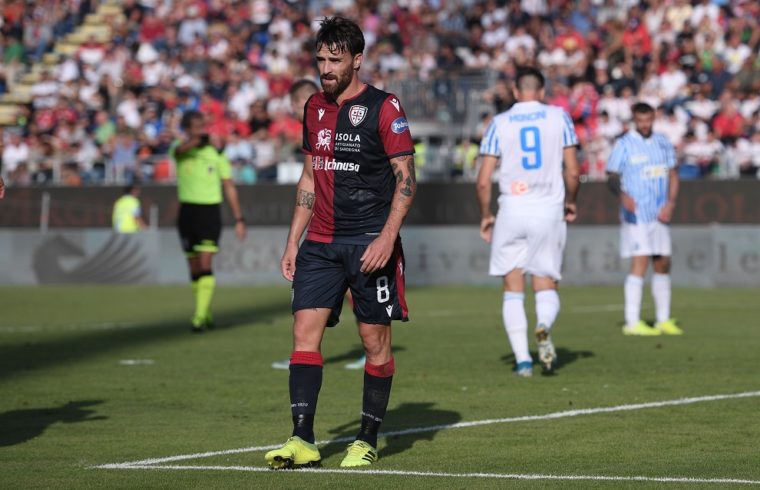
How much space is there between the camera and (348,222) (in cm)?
736

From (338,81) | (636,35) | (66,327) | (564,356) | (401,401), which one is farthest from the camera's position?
(636,35)

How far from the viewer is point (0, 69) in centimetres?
3600

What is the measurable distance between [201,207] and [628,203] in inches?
188

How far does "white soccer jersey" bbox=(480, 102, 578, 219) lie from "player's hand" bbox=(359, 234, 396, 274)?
4.08 m

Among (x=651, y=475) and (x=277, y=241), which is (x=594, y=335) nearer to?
(x=651, y=475)

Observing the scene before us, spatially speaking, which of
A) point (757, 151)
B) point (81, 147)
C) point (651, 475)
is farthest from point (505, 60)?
point (651, 475)

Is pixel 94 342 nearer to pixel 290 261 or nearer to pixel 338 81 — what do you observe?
pixel 290 261

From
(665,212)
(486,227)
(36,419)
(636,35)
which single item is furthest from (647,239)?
(636,35)

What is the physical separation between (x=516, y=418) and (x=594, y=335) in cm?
620

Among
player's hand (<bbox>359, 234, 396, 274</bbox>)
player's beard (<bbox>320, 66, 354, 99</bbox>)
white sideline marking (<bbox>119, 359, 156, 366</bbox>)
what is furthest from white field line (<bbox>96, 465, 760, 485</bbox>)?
white sideline marking (<bbox>119, 359, 156, 366</bbox>)

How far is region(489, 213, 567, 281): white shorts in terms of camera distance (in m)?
11.0

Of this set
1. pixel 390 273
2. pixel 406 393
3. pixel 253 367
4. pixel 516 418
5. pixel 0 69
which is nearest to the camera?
pixel 390 273

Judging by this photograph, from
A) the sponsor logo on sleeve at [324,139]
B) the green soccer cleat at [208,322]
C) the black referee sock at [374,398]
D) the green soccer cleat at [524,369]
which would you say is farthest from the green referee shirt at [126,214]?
the sponsor logo on sleeve at [324,139]

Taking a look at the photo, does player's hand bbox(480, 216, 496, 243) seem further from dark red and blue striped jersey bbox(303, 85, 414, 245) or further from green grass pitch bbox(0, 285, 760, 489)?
dark red and blue striped jersey bbox(303, 85, 414, 245)
